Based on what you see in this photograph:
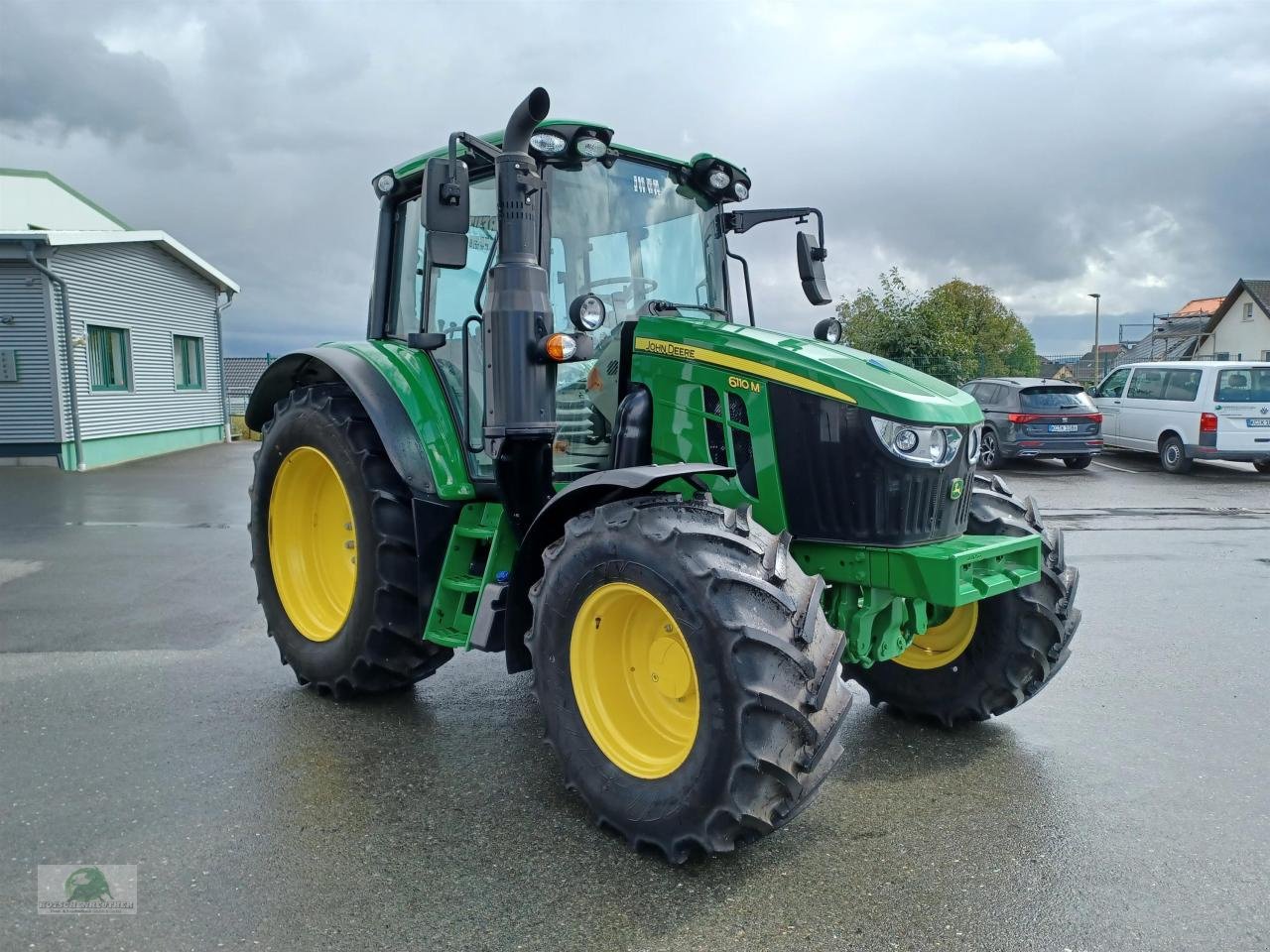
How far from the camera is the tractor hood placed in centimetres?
342

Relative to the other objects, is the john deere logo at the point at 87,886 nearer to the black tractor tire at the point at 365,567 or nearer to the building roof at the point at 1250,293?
the black tractor tire at the point at 365,567

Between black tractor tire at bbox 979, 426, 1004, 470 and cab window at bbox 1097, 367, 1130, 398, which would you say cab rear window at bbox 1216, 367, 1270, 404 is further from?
black tractor tire at bbox 979, 426, 1004, 470

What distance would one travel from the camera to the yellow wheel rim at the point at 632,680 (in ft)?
10.8

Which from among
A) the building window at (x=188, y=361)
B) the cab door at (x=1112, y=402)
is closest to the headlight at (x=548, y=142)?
the cab door at (x=1112, y=402)

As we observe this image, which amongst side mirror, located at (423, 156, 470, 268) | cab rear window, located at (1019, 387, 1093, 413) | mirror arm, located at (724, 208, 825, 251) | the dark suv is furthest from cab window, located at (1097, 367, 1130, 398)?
side mirror, located at (423, 156, 470, 268)

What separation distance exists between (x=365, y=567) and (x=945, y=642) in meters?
2.62

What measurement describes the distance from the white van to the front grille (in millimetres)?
13790

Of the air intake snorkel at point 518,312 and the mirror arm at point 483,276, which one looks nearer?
the air intake snorkel at point 518,312

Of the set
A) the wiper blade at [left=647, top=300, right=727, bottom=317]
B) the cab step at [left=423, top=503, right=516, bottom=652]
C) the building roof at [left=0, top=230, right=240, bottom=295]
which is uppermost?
the building roof at [left=0, top=230, right=240, bottom=295]

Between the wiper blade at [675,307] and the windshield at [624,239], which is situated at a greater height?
the windshield at [624,239]

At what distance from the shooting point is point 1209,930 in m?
2.79

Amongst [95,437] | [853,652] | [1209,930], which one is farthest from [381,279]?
[95,437]

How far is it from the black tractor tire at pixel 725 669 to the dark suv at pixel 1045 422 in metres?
13.7

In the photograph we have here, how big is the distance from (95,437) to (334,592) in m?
12.9
